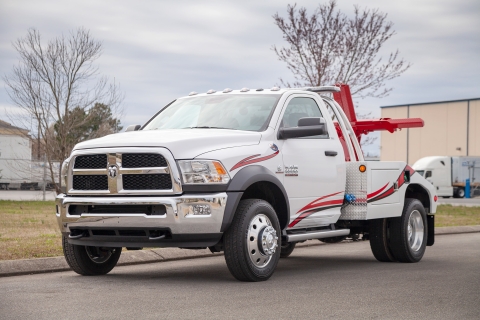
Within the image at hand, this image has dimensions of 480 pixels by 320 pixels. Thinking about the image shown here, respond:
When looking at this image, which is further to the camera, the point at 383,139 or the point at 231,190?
the point at 383,139

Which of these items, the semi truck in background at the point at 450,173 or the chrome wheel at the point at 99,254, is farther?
the semi truck in background at the point at 450,173

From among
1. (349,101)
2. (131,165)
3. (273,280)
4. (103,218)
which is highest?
(349,101)

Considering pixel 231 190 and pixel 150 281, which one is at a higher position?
pixel 231 190

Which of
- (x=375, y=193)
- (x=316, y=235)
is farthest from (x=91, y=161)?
(x=375, y=193)

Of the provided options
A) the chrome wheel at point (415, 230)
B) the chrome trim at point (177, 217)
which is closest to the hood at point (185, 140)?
the chrome trim at point (177, 217)

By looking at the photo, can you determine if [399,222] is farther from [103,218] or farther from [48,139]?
[48,139]

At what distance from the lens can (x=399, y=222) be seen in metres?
10.8

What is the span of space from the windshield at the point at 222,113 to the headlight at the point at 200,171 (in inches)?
44.2

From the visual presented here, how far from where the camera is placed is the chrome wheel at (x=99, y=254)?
889 centimetres

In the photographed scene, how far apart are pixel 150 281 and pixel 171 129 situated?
5.96ft

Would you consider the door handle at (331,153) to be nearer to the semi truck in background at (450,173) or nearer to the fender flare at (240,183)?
the fender flare at (240,183)

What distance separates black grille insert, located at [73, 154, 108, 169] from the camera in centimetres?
807

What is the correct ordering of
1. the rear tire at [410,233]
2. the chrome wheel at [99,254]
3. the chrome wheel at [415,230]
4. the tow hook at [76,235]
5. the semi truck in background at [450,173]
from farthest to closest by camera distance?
the semi truck in background at [450,173]
the chrome wheel at [415,230]
the rear tire at [410,233]
the chrome wheel at [99,254]
the tow hook at [76,235]

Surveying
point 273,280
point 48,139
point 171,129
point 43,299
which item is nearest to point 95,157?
point 171,129
